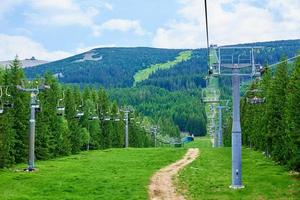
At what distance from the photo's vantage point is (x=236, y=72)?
Result: 3684 centimetres

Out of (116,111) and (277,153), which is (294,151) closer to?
(277,153)

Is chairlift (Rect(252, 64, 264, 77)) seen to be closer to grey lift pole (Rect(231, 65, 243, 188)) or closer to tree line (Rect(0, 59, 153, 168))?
grey lift pole (Rect(231, 65, 243, 188))

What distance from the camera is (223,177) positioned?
42812 millimetres

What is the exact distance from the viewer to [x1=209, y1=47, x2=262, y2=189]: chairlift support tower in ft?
118

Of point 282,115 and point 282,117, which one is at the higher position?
point 282,115

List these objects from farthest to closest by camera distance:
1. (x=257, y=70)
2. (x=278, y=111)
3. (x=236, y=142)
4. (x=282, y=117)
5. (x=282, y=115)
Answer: (x=278, y=111) < (x=282, y=115) < (x=282, y=117) < (x=236, y=142) < (x=257, y=70)

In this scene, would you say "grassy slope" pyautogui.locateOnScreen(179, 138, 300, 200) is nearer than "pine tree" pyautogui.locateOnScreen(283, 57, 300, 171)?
Yes

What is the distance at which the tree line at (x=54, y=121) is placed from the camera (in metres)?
57.2

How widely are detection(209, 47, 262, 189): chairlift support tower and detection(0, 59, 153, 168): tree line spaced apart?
21.8 meters

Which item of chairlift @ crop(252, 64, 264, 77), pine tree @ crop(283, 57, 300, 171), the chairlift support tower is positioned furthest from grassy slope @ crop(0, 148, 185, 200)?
pine tree @ crop(283, 57, 300, 171)

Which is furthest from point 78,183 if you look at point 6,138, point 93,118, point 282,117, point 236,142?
point 93,118

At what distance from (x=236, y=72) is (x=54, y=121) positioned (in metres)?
39.4

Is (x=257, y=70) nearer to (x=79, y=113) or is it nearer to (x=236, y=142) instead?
(x=236, y=142)

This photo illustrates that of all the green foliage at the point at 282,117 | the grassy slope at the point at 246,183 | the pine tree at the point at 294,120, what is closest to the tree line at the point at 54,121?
the grassy slope at the point at 246,183
